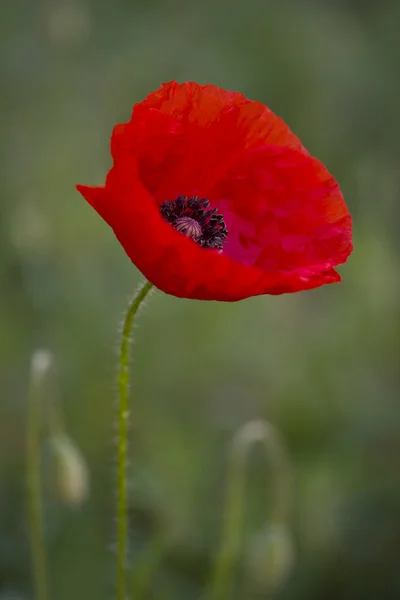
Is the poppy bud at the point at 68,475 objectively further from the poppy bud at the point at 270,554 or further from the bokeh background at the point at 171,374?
the poppy bud at the point at 270,554

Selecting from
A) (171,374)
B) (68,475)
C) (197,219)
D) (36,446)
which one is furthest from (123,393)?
(171,374)

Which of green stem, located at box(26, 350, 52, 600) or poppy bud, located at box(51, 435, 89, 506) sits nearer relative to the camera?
green stem, located at box(26, 350, 52, 600)

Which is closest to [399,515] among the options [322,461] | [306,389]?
[322,461]

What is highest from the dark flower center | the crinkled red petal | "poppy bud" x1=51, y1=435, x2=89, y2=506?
the dark flower center

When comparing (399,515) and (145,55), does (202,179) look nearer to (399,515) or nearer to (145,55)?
(399,515)

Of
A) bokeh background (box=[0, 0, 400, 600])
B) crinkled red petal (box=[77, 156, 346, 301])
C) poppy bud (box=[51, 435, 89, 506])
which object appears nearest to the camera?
crinkled red petal (box=[77, 156, 346, 301])

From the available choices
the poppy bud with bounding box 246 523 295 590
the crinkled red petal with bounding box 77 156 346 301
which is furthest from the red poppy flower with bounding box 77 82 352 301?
the poppy bud with bounding box 246 523 295 590

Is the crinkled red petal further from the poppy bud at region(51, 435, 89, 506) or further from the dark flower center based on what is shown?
the poppy bud at region(51, 435, 89, 506)
